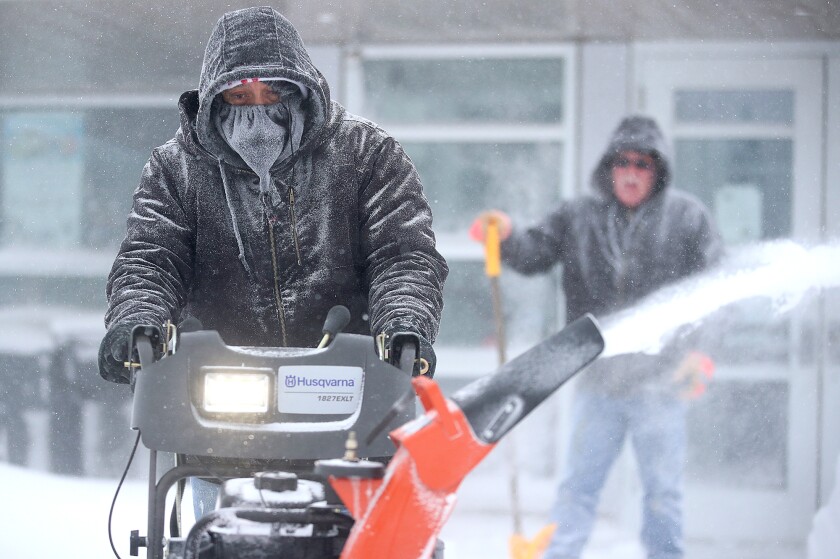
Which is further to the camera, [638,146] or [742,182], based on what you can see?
[742,182]

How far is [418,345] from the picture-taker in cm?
182

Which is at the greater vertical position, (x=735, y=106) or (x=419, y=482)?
(x=735, y=106)

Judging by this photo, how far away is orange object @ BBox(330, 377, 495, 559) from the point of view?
1.47 metres

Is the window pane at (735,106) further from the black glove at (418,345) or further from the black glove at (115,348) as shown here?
the black glove at (115,348)

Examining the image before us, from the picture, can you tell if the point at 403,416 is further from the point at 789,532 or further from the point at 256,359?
the point at 789,532

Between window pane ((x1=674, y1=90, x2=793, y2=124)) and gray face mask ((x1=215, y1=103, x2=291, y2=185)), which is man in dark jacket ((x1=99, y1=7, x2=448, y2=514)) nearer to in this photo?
gray face mask ((x1=215, y1=103, x2=291, y2=185))

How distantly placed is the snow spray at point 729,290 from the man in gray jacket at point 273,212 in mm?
2788

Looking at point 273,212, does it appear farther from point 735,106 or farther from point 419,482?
point 735,106

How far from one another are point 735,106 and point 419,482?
429 cm

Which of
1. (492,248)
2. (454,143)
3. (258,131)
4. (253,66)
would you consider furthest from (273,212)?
(454,143)

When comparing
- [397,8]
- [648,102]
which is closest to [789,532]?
[648,102]

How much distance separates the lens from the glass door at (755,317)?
5.15m

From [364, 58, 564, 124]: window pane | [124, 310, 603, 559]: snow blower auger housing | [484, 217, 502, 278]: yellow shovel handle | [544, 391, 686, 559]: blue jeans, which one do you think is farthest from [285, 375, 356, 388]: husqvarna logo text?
[364, 58, 564, 124]: window pane

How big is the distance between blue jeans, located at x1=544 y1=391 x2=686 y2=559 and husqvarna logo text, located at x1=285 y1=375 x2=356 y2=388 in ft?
9.81
